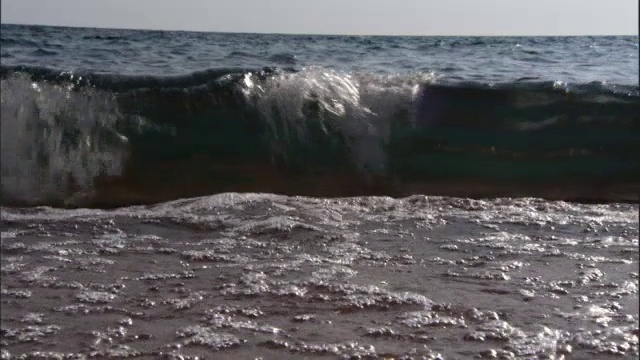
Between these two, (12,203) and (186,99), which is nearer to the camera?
(12,203)

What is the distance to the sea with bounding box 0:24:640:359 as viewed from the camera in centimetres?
255

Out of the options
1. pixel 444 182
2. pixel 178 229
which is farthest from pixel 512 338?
pixel 444 182

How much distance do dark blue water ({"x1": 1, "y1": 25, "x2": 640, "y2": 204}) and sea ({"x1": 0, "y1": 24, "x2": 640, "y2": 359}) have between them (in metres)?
0.02

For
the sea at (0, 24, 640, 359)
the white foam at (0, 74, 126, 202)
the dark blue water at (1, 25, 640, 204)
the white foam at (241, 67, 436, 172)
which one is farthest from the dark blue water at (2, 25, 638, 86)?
the white foam at (241, 67, 436, 172)

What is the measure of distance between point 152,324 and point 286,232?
4.08 feet

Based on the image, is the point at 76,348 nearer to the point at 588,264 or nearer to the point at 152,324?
the point at 152,324

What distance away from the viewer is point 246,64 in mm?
8945

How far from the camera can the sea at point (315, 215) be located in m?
2.55

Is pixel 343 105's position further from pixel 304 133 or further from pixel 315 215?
pixel 315 215

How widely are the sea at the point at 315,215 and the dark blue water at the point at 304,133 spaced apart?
16 millimetres

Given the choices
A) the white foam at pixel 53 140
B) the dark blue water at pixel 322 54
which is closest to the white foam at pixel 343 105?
the white foam at pixel 53 140

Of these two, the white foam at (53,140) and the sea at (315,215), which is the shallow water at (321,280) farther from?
the white foam at (53,140)

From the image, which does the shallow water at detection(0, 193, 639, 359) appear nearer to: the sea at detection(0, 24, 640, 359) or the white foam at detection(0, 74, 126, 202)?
the sea at detection(0, 24, 640, 359)

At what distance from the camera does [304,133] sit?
18.4ft
